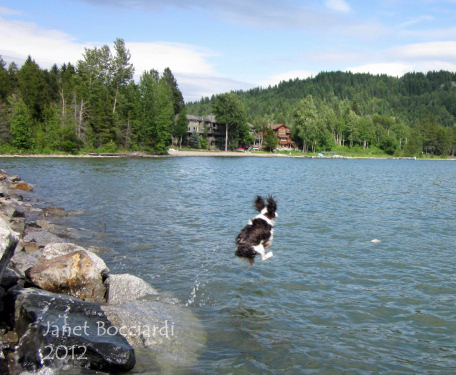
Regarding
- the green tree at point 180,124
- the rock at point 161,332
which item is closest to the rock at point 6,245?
the rock at point 161,332

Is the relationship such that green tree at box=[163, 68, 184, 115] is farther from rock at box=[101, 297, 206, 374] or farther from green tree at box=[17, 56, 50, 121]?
rock at box=[101, 297, 206, 374]

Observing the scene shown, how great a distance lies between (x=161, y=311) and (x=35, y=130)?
74895mm

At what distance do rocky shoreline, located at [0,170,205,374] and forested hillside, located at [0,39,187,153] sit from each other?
67585mm

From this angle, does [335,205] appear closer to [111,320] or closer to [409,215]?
[409,215]

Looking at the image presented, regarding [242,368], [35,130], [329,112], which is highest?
[329,112]

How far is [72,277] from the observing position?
845 centimetres

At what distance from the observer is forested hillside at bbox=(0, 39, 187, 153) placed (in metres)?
72.4

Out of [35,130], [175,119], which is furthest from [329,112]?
[35,130]

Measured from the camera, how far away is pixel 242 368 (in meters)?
6.60

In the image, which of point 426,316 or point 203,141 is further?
point 203,141

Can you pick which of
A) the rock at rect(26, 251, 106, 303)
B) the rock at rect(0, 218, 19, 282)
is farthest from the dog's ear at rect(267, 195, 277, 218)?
the rock at rect(0, 218, 19, 282)

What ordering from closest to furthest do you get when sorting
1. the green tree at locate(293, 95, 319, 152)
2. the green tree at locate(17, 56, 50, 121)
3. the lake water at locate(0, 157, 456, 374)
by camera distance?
the lake water at locate(0, 157, 456, 374) → the green tree at locate(17, 56, 50, 121) → the green tree at locate(293, 95, 319, 152)

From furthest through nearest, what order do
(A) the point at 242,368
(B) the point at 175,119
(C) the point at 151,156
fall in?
(B) the point at 175,119, (C) the point at 151,156, (A) the point at 242,368

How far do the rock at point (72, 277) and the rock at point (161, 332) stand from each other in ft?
2.99
